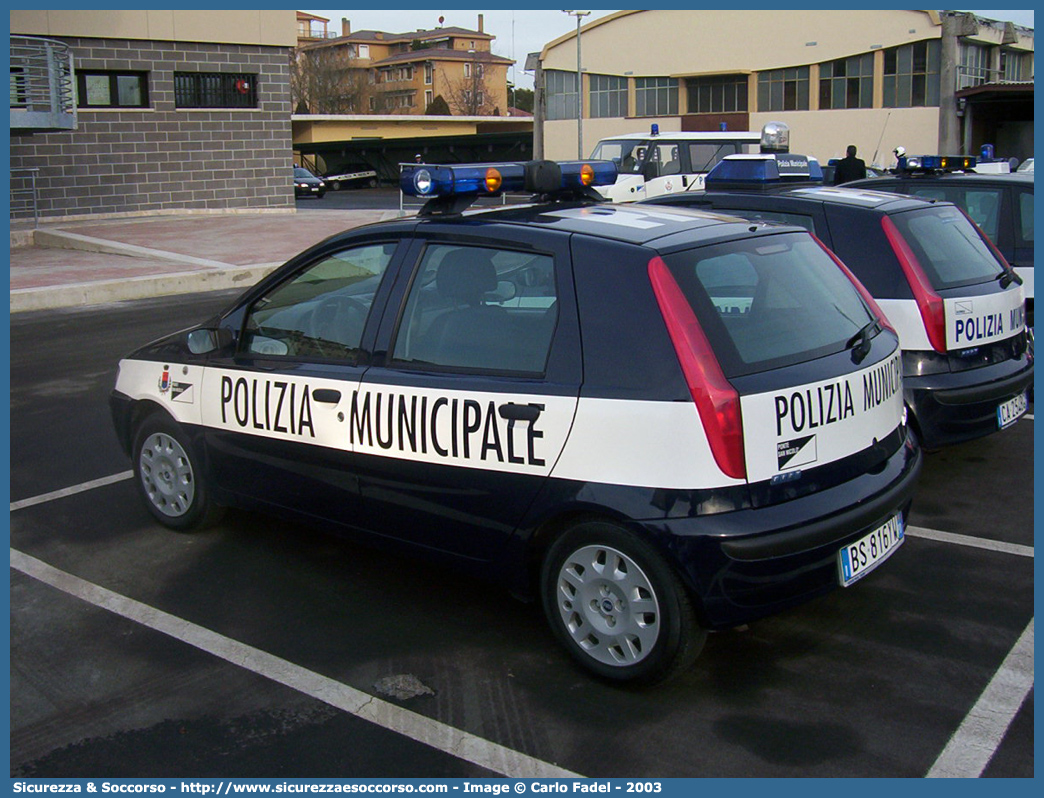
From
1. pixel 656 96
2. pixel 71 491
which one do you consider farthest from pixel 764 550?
pixel 656 96

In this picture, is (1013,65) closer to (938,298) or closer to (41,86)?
(41,86)

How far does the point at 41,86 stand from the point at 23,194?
281 cm

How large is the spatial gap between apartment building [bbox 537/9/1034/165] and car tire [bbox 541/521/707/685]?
45837 mm

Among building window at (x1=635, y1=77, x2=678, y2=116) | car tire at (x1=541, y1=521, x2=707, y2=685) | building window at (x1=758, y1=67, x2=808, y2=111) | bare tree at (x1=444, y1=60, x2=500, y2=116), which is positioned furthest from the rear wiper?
bare tree at (x1=444, y1=60, x2=500, y2=116)

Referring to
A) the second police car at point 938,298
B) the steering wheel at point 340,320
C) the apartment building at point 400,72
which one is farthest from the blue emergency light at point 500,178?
the apartment building at point 400,72

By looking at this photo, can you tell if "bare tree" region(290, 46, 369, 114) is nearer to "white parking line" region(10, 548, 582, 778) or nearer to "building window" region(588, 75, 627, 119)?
"building window" region(588, 75, 627, 119)

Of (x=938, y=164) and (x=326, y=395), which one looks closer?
(x=326, y=395)

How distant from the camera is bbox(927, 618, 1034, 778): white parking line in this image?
10.6ft

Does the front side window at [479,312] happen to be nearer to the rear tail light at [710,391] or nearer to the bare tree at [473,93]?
the rear tail light at [710,391]

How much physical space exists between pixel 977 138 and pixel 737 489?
178ft

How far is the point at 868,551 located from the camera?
3814mm

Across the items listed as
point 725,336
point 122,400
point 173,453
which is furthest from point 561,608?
point 122,400

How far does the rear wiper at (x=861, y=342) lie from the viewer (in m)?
4.00
